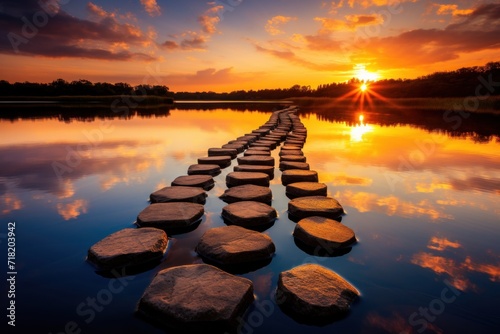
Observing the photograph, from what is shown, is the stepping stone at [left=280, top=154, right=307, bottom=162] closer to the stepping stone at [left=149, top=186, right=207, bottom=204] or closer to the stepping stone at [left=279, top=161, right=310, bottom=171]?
the stepping stone at [left=279, top=161, right=310, bottom=171]

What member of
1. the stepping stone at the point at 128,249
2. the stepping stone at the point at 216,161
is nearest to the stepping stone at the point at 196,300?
the stepping stone at the point at 128,249

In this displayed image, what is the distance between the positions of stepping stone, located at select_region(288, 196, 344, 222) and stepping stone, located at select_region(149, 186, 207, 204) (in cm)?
117

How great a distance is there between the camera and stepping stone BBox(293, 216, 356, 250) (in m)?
2.54

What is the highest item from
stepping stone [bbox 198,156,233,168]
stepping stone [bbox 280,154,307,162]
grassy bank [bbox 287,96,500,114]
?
grassy bank [bbox 287,96,500,114]

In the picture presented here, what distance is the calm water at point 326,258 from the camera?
178 cm

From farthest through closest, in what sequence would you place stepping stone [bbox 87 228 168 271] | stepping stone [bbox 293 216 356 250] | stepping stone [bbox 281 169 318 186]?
stepping stone [bbox 281 169 318 186]
stepping stone [bbox 293 216 356 250]
stepping stone [bbox 87 228 168 271]

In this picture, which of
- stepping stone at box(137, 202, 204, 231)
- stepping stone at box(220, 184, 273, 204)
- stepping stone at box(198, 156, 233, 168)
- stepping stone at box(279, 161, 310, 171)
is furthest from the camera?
stepping stone at box(198, 156, 233, 168)

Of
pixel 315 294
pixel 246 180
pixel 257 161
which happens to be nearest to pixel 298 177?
pixel 246 180

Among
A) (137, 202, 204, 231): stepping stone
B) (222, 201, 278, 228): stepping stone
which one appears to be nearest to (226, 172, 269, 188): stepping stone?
(222, 201, 278, 228): stepping stone

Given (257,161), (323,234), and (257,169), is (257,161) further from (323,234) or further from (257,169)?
(323,234)

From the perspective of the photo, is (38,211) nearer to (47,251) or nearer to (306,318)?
(47,251)

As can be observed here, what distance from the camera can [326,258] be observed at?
243 centimetres

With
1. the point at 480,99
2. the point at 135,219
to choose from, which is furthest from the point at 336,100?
the point at 135,219

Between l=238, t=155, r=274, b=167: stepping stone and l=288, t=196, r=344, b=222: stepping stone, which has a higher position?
l=238, t=155, r=274, b=167: stepping stone
